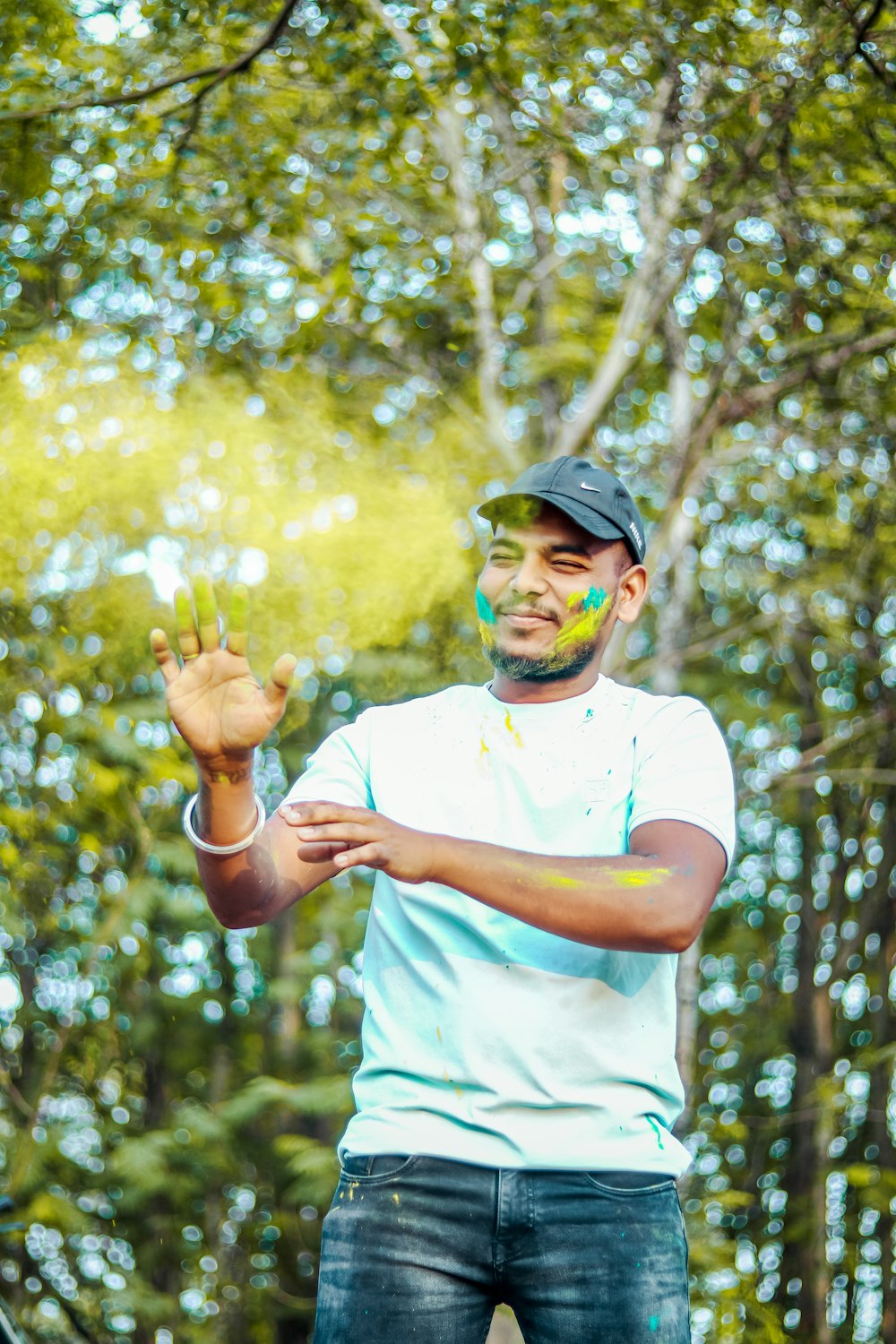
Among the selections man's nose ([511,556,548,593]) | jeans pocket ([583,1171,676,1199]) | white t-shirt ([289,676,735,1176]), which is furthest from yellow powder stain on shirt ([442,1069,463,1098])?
man's nose ([511,556,548,593])

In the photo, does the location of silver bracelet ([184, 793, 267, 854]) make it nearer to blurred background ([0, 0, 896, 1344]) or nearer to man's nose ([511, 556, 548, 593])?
man's nose ([511, 556, 548, 593])

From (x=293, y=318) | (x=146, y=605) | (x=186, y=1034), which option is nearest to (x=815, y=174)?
(x=293, y=318)

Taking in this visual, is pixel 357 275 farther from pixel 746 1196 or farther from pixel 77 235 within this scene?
pixel 746 1196

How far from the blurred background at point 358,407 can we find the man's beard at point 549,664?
1.77 meters

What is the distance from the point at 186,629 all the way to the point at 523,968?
0.59 meters

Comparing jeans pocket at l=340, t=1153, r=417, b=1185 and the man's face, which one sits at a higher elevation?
the man's face

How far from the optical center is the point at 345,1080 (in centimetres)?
673

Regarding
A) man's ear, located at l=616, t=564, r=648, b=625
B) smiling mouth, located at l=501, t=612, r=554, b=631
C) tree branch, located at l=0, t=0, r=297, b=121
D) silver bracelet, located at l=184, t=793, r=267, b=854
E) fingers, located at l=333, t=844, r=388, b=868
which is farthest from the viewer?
tree branch, located at l=0, t=0, r=297, b=121

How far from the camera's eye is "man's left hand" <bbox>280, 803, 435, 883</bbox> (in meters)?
1.40

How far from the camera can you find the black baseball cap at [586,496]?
188cm

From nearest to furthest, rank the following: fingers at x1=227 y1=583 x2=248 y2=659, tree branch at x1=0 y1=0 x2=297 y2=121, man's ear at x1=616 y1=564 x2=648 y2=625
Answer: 1. fingers at x1=227 y1=583 x2=248 y2=659
2. man's ear at x1=616 y1=564 x2=648 y2=625
3. tree branch at x1=0 y1=0 x2=297 y2=121

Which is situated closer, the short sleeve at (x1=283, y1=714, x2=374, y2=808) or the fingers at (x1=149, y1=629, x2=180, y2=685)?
the fingers at (x1=149, y1=629, x2=180, y2=685)

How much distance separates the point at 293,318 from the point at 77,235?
4.40 feet

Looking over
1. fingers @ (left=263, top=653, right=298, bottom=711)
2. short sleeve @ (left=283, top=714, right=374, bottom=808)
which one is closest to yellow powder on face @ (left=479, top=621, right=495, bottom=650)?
short sleeve @ (left=283, top=714, right=374, bottom=808)
